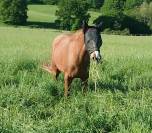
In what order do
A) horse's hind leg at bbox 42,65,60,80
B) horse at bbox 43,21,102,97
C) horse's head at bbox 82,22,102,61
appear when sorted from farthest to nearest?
horse's hind leg at bbox 42,65,60,80 → horse at bbox 43,21,102,97 → horse's head at bbox 82,22,102,61

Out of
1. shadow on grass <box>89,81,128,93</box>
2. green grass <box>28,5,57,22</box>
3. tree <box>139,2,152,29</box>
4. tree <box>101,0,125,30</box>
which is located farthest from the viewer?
tree <box>139,2,152,29</box>

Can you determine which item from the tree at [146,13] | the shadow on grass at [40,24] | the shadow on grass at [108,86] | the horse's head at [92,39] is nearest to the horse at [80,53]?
the horse's head at [92,39]

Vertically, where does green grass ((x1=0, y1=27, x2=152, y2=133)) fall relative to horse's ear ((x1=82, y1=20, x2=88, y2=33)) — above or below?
below

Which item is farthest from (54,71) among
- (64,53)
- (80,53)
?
(80,53)

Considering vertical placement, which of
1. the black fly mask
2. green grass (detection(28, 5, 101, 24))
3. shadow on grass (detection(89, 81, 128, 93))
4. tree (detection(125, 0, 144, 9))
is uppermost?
the black fly mask

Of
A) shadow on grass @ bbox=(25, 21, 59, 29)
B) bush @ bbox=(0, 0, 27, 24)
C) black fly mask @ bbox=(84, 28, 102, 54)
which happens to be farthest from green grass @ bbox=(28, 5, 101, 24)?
black fly mask @ bbox=(84, 28, 102, 54)

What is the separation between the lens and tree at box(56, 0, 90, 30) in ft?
279

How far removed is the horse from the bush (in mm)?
75333

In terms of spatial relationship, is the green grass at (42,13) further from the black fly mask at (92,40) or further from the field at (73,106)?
the black fly mask at (92,40)

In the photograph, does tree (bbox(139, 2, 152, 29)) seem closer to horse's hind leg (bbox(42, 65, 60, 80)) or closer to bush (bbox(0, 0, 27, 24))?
bush (bbox(0, 0, 27, 24))

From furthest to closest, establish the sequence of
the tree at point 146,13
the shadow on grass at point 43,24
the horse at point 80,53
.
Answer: the tree at point 146,13 → the shadow on grass at point 43,24 → the horse at point 80,53

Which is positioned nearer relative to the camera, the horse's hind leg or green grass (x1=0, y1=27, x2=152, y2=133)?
green grass (x1=0, y1=27, x2=152, y2=133)

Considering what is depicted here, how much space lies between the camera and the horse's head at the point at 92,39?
10.0 m

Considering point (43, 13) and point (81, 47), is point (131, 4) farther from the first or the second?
point (81, 47)
